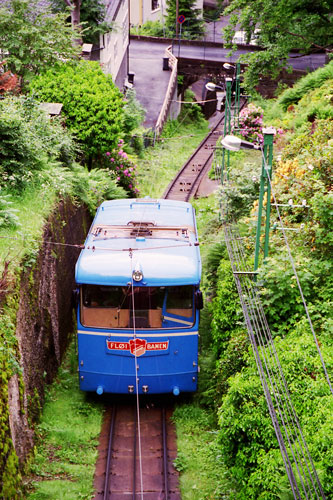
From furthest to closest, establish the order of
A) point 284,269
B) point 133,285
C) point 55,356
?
1. point 55,356
2. point 133,285
3. point 284,269

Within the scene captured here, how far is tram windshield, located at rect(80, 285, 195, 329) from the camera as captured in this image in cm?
1287

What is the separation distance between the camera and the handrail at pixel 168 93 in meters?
34.5

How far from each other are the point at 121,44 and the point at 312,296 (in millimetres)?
27993

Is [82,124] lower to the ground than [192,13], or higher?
lower

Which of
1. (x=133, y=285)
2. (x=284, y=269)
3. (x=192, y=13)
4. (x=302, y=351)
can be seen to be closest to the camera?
(x=302, y=351)

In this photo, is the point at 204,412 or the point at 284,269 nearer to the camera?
the point at 284,269

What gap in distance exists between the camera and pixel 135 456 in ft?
41.5

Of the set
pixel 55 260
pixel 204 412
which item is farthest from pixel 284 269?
pixel 55 260

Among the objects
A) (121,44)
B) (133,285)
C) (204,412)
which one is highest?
(121,44)

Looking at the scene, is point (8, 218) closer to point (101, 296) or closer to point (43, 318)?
point (43, 318)

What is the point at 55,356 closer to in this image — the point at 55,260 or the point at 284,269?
the point at 55,260

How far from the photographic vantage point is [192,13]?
159ft

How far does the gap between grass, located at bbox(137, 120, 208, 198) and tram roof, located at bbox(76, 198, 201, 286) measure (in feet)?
37.7

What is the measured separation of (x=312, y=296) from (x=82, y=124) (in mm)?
12823
